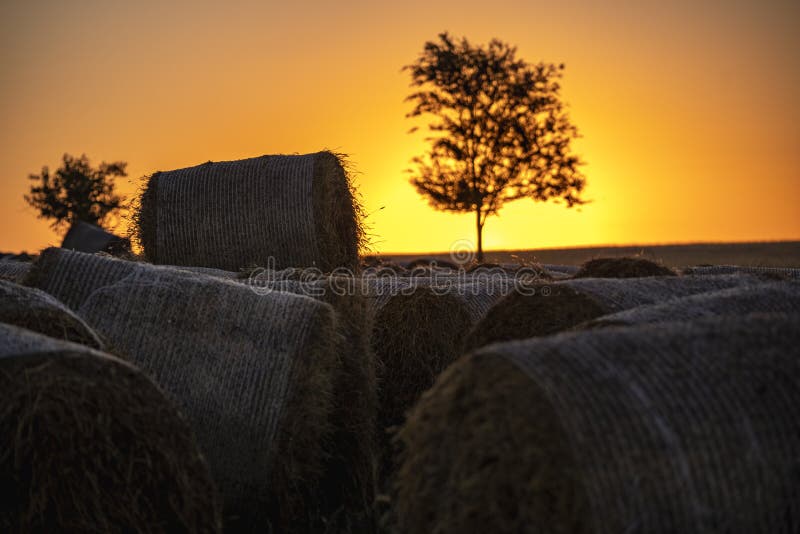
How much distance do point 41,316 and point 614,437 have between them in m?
2.69

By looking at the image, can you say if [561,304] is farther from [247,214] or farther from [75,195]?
[75,195]

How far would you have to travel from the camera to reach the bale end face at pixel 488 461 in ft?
9.65

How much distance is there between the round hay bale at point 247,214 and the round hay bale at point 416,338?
4.13ft

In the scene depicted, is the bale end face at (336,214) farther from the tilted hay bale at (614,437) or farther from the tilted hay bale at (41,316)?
the tilted hay bale at (614,437)

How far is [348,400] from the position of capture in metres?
5.80

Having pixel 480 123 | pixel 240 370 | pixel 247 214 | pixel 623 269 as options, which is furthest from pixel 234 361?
pixel 480 123

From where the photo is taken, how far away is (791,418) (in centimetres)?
311

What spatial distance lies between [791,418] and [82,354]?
2.57m

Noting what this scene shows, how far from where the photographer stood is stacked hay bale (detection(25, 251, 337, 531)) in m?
4.86

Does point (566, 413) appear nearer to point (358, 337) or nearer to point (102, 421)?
point (102, 421)

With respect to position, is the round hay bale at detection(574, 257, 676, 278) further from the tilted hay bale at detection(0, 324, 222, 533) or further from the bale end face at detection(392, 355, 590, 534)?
the tilted hay bale at detection(0, 324, 222, 533)

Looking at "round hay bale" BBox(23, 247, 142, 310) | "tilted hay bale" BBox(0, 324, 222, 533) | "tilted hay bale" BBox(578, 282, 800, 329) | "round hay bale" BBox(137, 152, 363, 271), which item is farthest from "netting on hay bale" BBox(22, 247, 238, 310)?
"round hay bale" BBox(137, 152, 363, 271)

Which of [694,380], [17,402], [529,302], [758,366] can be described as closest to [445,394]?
[694,380]

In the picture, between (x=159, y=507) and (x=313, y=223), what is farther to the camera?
(x=313, y=223)
